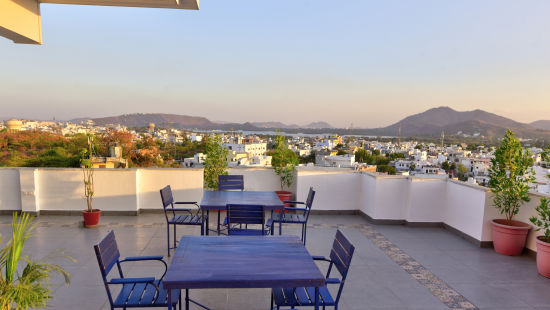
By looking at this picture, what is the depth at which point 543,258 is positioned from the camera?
4.08 meters

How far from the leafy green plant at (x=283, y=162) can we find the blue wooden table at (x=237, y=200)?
2.27 meters

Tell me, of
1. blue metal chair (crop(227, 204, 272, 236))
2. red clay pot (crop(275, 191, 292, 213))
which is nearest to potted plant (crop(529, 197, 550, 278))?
blue metal chair (crop(227, 204, 272, 236))

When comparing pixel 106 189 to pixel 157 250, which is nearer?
pixel 157 250

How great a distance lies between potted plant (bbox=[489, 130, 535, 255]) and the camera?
467 centimetres

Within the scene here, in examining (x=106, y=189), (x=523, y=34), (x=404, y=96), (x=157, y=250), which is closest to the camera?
(x=157, y=250)

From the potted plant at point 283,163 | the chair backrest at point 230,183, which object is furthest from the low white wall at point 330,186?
the chair backrest at point 230,183

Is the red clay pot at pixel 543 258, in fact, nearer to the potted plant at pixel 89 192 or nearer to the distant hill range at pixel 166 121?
the potted plant at pixel 89 192

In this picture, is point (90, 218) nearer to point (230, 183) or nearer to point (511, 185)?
point (230, 183)

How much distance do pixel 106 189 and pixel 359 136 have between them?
27.8 m

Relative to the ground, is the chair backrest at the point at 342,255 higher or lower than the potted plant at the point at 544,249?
higher

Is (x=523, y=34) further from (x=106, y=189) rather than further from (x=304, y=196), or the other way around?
(x=106, y=189)

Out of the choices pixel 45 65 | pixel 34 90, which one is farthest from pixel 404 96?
pixel 34 90

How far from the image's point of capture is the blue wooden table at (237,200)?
4145mm

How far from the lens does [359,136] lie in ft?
103
